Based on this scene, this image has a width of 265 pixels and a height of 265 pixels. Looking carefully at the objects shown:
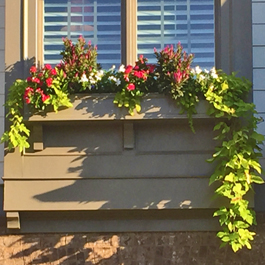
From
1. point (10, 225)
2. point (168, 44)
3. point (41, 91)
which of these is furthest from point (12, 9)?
point (10, 225)

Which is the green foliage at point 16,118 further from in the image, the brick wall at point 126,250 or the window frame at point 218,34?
the brick wall at point 126,250

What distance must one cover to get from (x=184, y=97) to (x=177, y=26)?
0.92m

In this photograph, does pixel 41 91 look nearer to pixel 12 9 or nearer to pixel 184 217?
pixel 12 9

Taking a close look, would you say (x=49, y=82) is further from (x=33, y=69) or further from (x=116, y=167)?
(x=116, y=167)

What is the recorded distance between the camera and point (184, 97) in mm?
4551

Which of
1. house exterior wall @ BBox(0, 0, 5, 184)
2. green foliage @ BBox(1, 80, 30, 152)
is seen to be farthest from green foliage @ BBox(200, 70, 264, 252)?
house exterior wall @ BBox(0, 0, 5, 184)

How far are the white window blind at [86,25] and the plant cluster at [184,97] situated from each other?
41 centimetres

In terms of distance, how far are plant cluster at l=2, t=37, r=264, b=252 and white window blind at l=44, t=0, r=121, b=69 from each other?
1.33ft

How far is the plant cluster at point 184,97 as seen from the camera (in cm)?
446

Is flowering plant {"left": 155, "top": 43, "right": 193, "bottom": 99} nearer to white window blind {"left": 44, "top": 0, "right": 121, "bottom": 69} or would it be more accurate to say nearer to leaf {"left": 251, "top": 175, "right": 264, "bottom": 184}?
white window blind {"left": 44, "top": 0, "right": 121, "bottom": 69}

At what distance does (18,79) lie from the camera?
483cm

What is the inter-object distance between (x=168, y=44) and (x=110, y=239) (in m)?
1.99

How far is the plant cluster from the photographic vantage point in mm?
4461

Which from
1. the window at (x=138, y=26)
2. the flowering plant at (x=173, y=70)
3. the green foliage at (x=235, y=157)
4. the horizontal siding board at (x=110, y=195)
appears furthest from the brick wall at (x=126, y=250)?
the window at (x=138, y=26)
